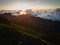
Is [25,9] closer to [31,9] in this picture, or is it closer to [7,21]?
[31,9]

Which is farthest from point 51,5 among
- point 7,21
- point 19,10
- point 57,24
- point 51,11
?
point 7,21

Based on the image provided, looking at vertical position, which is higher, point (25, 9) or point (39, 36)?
point (25, 9)

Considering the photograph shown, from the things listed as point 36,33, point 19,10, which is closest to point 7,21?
point 19,10

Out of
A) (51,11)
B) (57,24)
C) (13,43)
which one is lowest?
(13,43)

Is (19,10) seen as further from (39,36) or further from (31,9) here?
(39,36)

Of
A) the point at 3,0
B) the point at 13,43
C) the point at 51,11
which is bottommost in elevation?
the point at 13,43

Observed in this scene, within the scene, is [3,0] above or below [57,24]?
above
